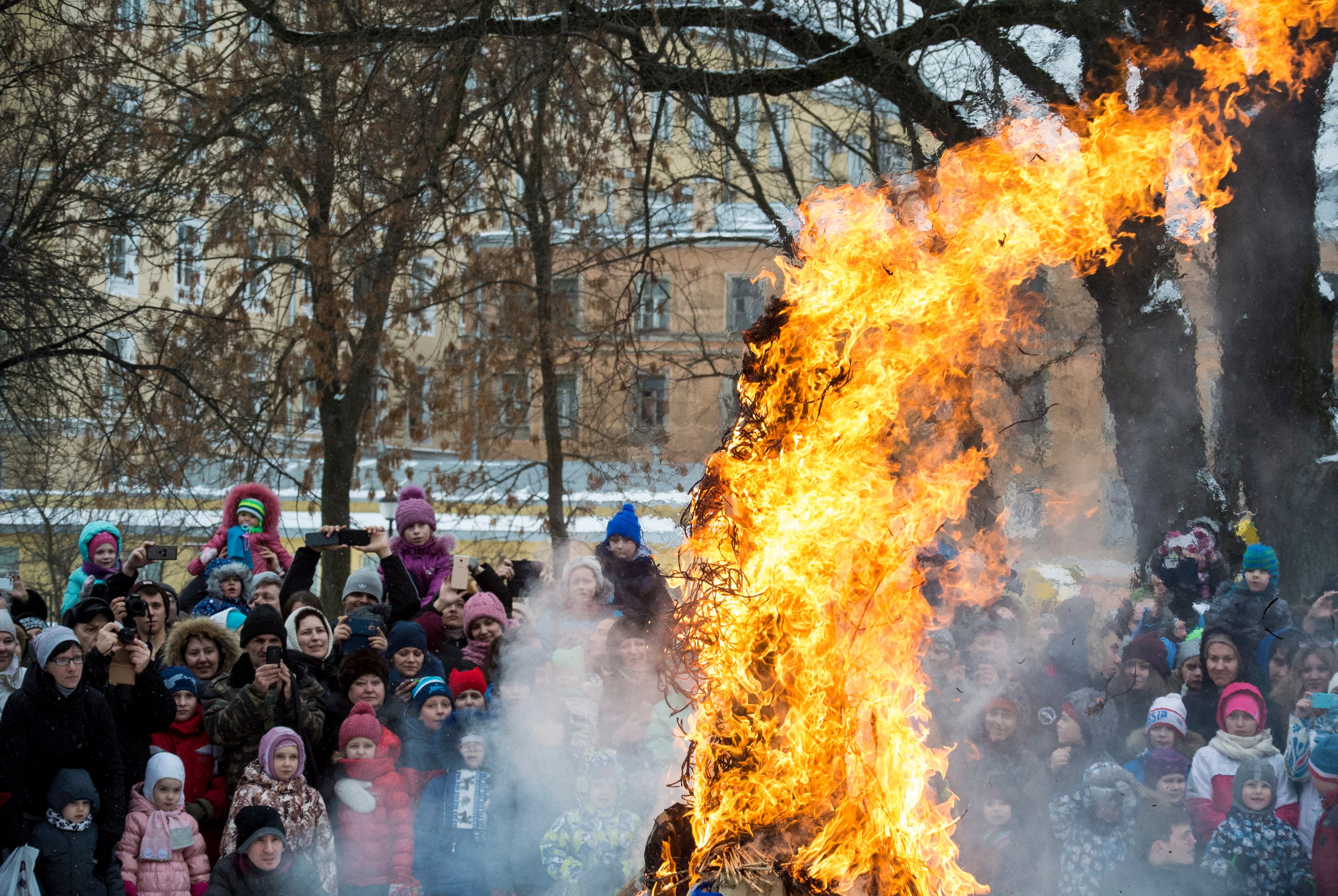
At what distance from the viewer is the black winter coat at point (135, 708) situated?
5.25 meters

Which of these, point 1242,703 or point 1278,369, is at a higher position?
point 1278,369

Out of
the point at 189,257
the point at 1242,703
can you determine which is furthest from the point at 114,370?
the point at 1242,703

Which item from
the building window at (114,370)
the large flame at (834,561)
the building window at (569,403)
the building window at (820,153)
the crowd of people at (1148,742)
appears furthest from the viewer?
the building window at (820,153)

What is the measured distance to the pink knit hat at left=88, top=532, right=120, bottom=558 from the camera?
7.08 m

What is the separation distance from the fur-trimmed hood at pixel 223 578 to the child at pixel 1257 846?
5238 millimetres

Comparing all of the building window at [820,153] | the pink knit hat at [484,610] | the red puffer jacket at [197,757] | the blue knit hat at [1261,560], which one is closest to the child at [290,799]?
the red puffer jacket at [197,757]

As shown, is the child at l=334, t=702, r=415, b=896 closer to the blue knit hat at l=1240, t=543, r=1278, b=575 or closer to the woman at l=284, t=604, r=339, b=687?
the woman at l=284, t=604, r=339, b=687

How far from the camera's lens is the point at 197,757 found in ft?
17.7

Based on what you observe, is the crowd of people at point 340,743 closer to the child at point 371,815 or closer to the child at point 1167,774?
the child at point 371,815

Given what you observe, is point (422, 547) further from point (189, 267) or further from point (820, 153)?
point (820, 153)

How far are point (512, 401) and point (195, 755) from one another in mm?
7468

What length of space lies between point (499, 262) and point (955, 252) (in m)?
8.07

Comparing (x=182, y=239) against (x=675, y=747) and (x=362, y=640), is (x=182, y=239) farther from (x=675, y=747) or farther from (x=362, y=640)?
(x=675, y=747)

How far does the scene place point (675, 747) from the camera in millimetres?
5703
